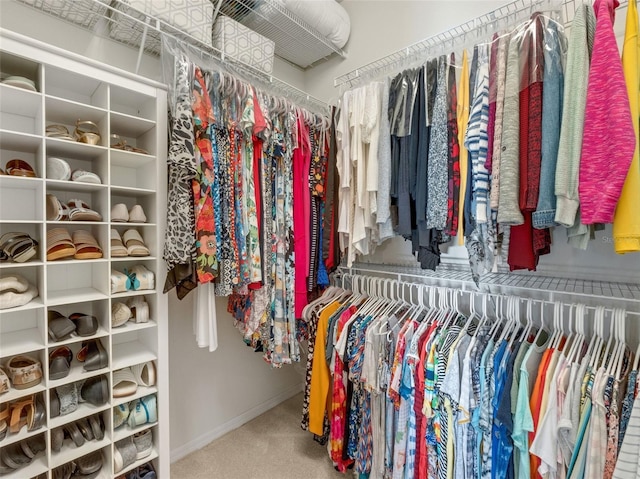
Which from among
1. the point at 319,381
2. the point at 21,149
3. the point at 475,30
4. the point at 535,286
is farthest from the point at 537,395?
the point at 21,149

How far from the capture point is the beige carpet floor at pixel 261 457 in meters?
1.64

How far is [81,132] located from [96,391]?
1020 mm

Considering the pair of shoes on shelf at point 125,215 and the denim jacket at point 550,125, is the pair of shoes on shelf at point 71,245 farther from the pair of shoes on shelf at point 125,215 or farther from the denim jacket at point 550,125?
the denim jacket at point 550,125

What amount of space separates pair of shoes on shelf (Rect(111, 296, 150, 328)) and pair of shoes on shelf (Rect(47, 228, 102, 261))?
0.77 ft

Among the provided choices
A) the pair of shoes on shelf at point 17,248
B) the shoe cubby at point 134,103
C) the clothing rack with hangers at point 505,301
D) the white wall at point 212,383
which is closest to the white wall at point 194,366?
the white wall at point 212,383

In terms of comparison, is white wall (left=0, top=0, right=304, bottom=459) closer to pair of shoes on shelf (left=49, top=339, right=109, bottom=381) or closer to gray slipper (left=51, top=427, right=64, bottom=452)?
pair of shoes on shelf (left=49, top=339, right=109, bottom=381)

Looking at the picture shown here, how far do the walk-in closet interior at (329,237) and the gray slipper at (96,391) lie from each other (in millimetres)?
13

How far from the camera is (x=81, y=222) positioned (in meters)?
1.12

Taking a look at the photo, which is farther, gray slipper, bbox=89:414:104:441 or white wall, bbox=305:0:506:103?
white wall, bbox=305:0:506:103

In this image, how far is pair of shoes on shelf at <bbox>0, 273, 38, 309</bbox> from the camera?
988mm

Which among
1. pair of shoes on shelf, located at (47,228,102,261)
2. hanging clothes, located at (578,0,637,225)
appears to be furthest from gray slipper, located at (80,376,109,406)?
hanging clothes, located at (578,0,637,225)

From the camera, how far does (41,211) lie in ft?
3.41

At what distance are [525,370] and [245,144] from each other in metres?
1.45

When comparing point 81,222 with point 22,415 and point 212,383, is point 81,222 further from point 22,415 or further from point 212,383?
point 212,383
